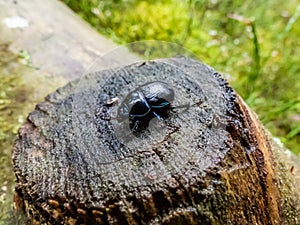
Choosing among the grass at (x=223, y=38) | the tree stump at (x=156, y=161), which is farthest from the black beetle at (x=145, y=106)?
the grass at (x=223, y=38)

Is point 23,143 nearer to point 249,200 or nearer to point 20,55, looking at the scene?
point 249,200

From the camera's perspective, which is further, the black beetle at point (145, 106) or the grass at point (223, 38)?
the grass at point (223, 38)

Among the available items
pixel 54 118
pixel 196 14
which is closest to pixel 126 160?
pixel 54 118

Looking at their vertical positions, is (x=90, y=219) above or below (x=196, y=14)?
below

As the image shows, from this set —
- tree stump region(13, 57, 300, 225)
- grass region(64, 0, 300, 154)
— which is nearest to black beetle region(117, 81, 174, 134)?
tree stump region(13, 57, 300, 225)

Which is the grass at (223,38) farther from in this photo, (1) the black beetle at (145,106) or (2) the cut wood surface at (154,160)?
(1) the black beetle at (145,106)

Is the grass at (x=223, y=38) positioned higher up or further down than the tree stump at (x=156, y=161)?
higher up

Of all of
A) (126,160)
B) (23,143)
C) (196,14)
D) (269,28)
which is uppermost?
(269,28)

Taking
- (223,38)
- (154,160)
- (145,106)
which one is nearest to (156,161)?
(154,160)
